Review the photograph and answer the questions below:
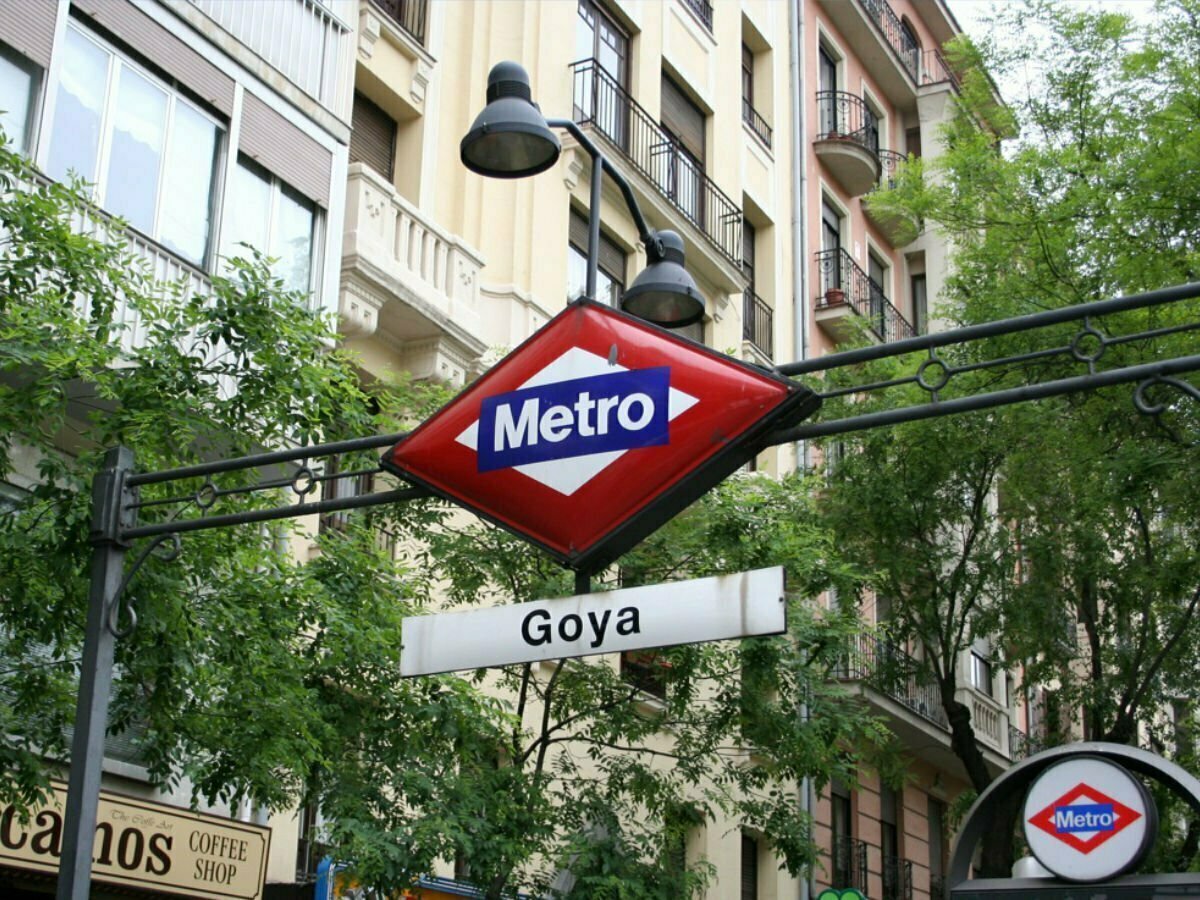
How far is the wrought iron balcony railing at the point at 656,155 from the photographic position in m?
22.5

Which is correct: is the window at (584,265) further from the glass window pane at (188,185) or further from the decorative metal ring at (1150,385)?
the decorative metal ring at (1150,385)

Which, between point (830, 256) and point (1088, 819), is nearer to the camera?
point (1088, 819)

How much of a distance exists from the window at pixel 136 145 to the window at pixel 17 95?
29 centimetres

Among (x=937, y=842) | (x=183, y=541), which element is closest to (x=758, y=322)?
(x=937, y=842)

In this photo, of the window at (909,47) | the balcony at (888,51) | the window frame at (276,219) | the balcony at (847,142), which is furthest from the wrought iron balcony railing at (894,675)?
the window at (909,47)

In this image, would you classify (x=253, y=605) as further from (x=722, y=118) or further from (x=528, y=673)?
(x=722, y=118)

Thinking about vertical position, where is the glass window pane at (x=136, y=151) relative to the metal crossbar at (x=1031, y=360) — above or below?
above

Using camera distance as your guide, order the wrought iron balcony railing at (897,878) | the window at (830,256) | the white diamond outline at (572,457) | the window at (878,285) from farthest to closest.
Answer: the window at (878,285)
the window at (830,256)
the wrought iron balcony railing at (897,878)
the white diamond outline at (572,457)

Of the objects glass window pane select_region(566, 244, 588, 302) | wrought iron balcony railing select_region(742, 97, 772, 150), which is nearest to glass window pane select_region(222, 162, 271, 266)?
glass window pane select_region(566, 244, 588, 302)

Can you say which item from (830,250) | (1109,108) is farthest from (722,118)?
(1109,108)

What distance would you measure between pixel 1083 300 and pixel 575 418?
12.3m

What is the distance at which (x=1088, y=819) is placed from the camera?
267 inches

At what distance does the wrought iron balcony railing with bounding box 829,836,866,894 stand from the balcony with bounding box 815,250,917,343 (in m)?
8.02

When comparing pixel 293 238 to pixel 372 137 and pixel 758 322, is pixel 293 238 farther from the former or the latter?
pixel 758 322
